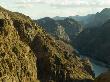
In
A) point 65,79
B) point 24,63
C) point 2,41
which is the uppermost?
point 2,41

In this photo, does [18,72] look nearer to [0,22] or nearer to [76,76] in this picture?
[0,22]

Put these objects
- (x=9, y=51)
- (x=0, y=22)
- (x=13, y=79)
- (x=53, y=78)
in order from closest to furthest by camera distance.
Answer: (x=13, y=79), (x=9, y=51), (x=0, y=22), (x=53, y=78)

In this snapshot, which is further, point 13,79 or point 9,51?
point 9,51

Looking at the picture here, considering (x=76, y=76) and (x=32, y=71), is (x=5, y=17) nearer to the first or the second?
(x=32, y=71)

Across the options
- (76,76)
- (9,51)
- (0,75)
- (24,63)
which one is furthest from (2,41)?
(76,76)

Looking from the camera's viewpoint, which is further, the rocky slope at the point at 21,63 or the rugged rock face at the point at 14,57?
the rocky slope at the point at 21,63

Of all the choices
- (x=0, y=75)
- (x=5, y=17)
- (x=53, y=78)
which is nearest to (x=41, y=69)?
(x=53, y=78)

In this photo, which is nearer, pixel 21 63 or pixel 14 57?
pixel 14 57

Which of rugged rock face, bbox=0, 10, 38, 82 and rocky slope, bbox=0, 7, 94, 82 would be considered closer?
rugged rock face, bbox=0, 10, 38, 82

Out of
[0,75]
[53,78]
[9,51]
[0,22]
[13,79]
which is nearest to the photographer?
[0,75]

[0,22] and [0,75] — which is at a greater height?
[0,22]

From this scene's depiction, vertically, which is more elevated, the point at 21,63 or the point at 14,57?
the point at 14,57
